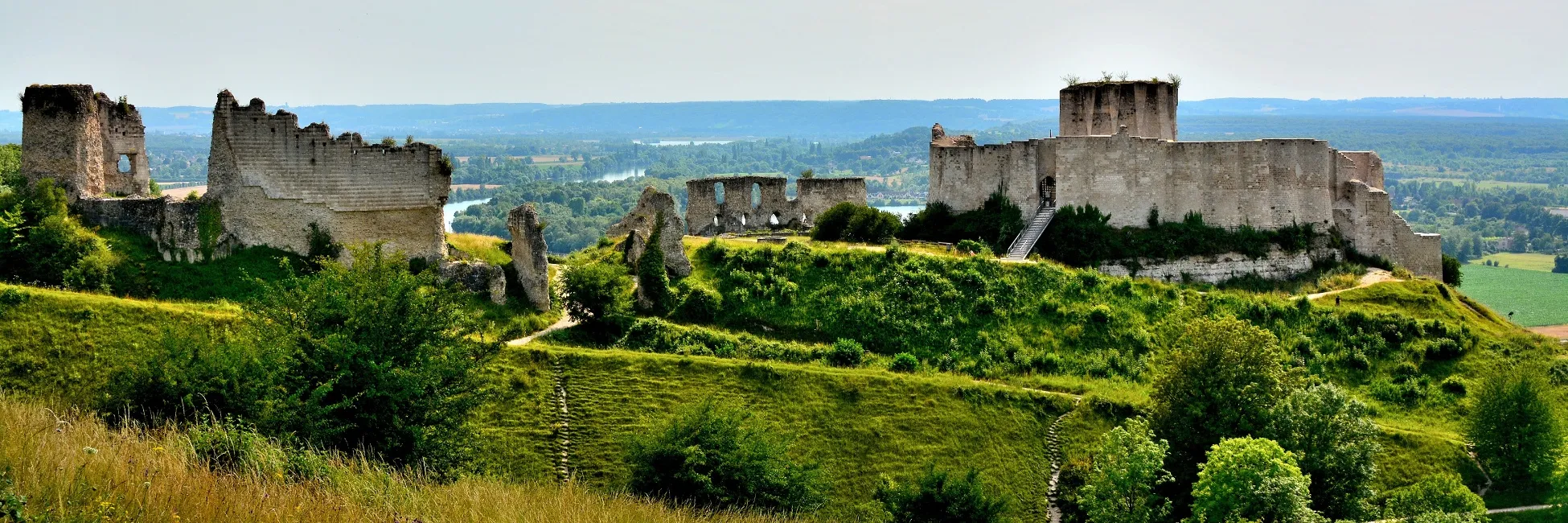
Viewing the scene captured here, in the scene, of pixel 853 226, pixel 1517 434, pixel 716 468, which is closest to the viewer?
pixel 716 468

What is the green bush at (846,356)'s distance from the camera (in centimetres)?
3528

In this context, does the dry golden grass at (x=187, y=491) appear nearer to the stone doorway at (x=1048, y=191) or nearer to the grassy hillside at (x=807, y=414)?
the grassy hillside at (x=807, y=414)

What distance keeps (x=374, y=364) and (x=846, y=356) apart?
1593 centimetres

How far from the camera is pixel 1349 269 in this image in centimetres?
4506

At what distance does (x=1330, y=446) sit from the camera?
28.3 metres

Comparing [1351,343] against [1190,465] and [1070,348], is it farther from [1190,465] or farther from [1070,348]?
[1190,465]

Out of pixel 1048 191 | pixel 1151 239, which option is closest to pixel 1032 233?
pixel 1048 191

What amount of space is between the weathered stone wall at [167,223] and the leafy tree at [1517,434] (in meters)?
31.4

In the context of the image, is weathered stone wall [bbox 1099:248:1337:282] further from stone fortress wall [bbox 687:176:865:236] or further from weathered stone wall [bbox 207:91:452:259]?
weathered stone wall [bbox 207:91:452:259]

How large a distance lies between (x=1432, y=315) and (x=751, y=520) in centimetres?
2977

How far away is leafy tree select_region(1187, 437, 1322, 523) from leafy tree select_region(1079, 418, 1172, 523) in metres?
0.85

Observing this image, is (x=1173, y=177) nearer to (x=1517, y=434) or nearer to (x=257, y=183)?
(x=1517, y=434)

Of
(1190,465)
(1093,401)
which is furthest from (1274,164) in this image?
(1190,465)

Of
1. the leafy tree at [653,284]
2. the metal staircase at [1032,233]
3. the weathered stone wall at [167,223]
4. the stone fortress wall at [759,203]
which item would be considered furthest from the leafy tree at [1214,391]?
the stone fortress wall at [759,203]
